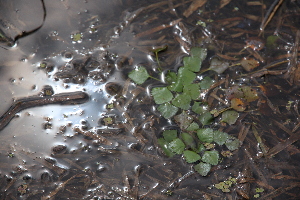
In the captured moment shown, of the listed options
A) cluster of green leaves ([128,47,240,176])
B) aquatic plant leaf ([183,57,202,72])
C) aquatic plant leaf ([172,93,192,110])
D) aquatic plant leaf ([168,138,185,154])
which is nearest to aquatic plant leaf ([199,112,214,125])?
cluster of green leaves ([128,47,240,176])

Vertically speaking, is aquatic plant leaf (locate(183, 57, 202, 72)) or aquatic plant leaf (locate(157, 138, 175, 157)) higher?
aquatic plant leaf (locate(183, 57, 202, 72))

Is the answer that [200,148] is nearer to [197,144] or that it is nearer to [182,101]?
[197,144]

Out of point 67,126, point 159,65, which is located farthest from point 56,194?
point 159,65

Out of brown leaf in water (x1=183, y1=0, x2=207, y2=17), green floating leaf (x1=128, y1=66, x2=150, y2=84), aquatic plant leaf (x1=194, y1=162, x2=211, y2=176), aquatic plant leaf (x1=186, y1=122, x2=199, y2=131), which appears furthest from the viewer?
brown leaf in water (x1=183, y1=0, x2=207, y2=17)

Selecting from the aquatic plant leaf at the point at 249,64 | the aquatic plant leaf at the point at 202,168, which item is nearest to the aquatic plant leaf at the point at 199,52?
the aquatic plant leaf at the point at 249,64

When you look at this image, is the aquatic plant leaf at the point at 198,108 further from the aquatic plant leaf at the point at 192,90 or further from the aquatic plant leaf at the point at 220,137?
the aquatic plant leaf at the point at 220,137

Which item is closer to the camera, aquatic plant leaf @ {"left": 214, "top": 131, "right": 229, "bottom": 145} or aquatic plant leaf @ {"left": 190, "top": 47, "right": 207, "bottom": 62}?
aquatic plant leaf @ {"left": 214, "top": 131, "right": 229, "bottom": 145}

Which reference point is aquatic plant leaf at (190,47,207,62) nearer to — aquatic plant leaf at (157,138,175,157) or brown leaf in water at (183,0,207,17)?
brown leaf in water at (183,0,207,17)

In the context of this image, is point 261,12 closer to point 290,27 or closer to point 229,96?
point 290,27
